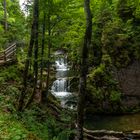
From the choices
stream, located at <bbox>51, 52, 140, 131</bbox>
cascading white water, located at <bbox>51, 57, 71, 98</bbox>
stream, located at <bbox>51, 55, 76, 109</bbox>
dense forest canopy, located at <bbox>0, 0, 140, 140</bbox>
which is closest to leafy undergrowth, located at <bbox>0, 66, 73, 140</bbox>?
dense forest canopy, located at <bbox>0, 0, 140, 140</bbox>

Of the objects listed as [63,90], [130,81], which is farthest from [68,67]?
[130,81]

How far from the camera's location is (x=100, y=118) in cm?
2197

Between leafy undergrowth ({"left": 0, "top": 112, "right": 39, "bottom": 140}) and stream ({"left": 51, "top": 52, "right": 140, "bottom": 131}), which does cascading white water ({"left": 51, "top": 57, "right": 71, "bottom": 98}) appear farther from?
leafy undergrowth ({"left": 0, "top": 112, "right": 39, "bottom": 140})

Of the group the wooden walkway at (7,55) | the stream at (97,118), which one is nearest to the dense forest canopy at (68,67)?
the wooden walkway at (7,55)

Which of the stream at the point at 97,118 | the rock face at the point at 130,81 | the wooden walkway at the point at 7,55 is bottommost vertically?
the stream at the point at 97,118

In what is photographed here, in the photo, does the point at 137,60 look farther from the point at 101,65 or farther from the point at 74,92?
the point at 74,92

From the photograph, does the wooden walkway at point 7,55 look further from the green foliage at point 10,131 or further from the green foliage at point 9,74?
the green foliage at point 10,131

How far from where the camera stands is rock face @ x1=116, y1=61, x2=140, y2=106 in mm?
24938

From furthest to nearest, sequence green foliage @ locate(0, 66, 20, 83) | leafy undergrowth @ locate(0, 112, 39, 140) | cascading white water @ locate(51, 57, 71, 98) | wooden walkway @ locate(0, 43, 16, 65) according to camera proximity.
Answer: cascading white water @ locate(51, 57, 71, 98), wooden walkway @ locate(0, 43, 16, 65), green foliage @ locate(0, 66, 20, 83), leafy undergrowth @ locate(0, 112, 39, 140)

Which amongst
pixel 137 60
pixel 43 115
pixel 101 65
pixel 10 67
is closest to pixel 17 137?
pixel 43 115

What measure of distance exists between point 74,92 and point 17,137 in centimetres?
1704

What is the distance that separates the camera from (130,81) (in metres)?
25.2

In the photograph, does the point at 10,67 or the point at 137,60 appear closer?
the point at 10,67

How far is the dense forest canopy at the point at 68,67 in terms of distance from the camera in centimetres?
1325
